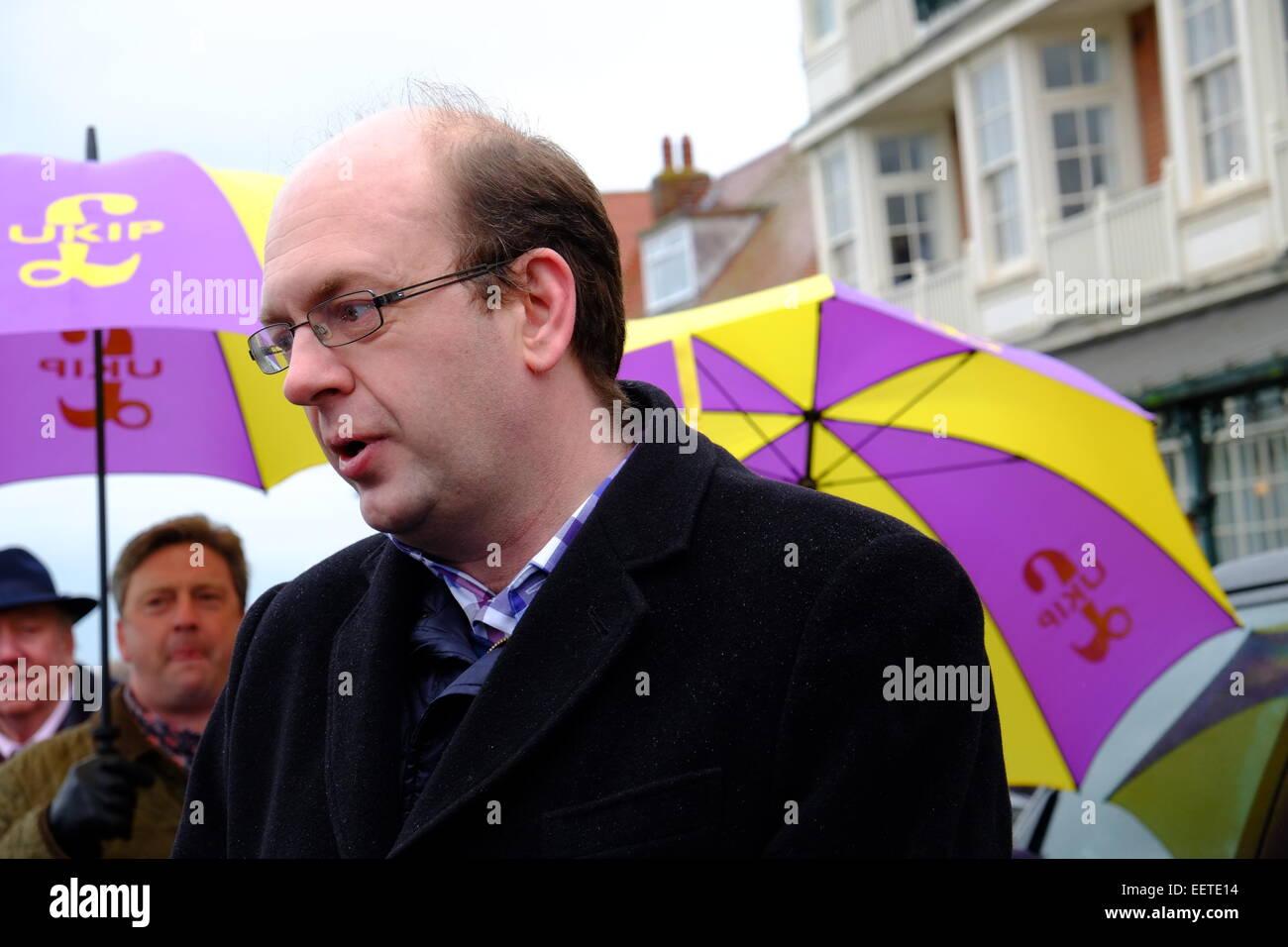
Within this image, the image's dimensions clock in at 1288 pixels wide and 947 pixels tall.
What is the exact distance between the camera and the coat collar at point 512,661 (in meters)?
2.12

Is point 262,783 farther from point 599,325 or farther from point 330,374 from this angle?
point 599,325

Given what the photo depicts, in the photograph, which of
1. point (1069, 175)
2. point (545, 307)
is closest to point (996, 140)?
point (1069, 175)

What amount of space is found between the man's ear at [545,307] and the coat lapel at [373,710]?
379 mm

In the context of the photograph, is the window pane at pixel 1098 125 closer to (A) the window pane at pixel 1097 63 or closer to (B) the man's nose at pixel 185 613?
(A) the window pane at pixel 1097 63

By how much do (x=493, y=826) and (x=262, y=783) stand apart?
0.50 metres

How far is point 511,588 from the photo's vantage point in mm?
2340

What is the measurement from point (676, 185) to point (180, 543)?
98.0 ft

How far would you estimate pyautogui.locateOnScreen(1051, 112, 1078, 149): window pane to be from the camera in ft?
61.2
